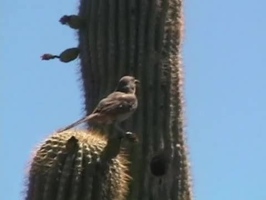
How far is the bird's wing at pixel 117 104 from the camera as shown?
6.14 meters

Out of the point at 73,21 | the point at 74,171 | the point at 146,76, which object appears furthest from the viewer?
the point at 73,21

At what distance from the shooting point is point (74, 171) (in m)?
5.15

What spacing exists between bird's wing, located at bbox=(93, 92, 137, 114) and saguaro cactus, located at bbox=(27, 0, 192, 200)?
1228 mm

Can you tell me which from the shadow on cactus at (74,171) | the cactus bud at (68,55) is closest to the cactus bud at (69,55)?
the cactus bud at (68,55)

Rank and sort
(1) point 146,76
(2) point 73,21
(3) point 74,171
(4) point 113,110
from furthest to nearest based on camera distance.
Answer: (2) point 73,21, (1) point 146,76, (4) point 113,110, (3) point 74,171

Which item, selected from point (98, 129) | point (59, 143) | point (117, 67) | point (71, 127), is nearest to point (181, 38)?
point (117, 67)

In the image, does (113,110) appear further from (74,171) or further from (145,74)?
(145,74)

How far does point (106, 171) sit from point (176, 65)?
3.15m

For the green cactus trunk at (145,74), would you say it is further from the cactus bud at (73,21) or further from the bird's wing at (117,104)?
the bird's wing at (117,104)

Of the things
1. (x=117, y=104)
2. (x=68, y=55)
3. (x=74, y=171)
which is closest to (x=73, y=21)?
(x=68, y=55)

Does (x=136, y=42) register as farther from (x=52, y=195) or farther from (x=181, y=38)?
(x=52, y=195)

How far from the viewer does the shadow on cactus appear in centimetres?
513

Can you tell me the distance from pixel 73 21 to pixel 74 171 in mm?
3294

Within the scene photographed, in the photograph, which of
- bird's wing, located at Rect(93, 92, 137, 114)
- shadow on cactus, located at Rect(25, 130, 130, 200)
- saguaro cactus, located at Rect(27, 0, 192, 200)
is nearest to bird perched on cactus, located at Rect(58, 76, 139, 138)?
bird's wing, located at Rect(93, 92, 137, 114)
